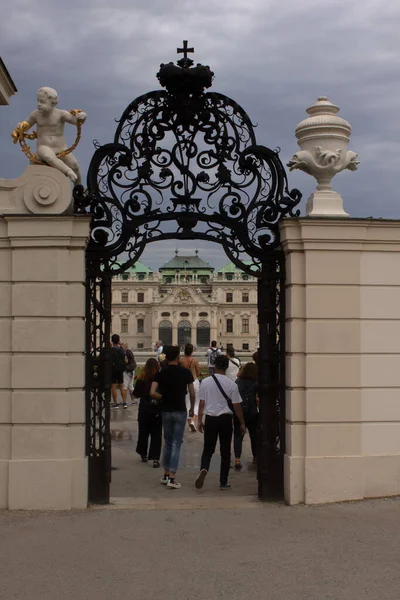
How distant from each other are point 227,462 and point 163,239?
2.83m

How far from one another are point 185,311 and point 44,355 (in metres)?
123

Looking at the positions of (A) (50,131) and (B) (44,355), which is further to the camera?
(A) (50,131)

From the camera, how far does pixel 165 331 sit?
131750 mm

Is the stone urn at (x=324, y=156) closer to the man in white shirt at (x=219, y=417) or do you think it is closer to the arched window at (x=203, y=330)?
the man in white shirt at (x=219, y=417)

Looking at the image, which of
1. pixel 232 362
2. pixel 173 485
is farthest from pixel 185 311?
pixel 173 485

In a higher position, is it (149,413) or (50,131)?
(50,131)

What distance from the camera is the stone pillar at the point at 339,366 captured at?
358 inches

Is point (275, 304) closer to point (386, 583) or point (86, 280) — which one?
point (86, 280)

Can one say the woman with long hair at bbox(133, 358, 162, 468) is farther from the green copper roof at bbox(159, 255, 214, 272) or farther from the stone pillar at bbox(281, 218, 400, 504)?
the green copper roof at bbox(159, 255, 214, 272)

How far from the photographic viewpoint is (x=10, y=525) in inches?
319

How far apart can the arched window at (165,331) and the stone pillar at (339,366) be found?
12210 centimetres

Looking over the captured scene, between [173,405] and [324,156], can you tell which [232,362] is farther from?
[324,156]

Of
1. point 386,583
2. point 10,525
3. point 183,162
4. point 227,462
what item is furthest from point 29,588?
point 183,162

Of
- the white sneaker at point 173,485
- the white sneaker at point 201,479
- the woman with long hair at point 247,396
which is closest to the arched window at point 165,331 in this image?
the woman with long hair at point 247,396
